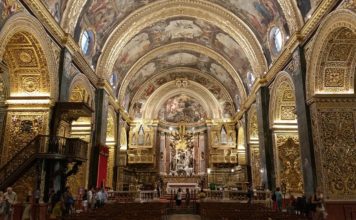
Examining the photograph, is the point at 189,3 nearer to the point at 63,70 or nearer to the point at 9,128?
the point at 63,70

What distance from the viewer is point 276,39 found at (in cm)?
1585

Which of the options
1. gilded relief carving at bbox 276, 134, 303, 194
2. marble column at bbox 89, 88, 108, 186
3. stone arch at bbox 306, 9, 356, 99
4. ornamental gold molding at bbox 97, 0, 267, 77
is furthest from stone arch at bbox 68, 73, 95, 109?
stone arch at bbox 306, 9, 356, 99

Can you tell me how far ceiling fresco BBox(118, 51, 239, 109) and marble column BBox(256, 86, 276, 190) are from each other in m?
7.55

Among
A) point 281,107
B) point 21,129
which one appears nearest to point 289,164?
point 281,107

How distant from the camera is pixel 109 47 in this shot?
18031mm

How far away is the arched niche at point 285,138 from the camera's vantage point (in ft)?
50.9

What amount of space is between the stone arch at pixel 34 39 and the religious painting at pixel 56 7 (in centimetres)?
110

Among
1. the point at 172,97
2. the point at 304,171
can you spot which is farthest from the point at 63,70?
the point at 172,97

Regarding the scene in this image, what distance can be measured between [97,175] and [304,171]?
1034cm

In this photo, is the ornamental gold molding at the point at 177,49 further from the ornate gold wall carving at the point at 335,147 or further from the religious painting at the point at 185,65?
the ornate gold wall carving at the point at 335,147

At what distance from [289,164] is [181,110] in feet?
51.6

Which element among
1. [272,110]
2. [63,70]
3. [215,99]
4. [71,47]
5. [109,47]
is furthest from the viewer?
[215,99]

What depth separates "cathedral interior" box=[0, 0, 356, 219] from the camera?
1078 cm

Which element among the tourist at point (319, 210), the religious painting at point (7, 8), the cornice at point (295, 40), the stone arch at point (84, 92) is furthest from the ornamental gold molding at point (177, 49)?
the tourist at point (319, 210)
